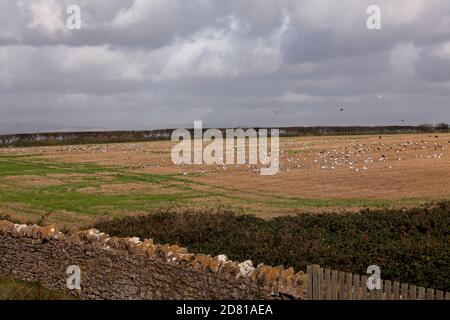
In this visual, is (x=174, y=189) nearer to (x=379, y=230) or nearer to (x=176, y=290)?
(x=379, y=230)

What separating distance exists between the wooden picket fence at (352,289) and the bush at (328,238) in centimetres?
256

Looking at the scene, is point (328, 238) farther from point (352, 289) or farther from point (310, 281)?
point (352, 289)

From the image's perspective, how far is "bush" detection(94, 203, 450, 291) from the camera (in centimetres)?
1565

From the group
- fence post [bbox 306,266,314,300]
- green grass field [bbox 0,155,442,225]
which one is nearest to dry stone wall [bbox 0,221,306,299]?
fence post [bbox 306,266,314,300]

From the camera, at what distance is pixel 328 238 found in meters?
20.2

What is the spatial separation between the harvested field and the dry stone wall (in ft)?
32.0

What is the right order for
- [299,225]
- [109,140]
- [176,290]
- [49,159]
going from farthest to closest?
1. [109,140]
2. [49,159]
3. [299,225]
4. [176,290]

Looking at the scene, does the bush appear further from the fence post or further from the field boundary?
the field boundary

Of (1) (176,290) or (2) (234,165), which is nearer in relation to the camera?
(1) (176,290)

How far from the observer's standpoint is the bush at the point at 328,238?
51.3 feet

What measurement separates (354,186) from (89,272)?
26.2m

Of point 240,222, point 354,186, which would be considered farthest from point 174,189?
point 240,222

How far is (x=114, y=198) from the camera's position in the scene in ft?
134

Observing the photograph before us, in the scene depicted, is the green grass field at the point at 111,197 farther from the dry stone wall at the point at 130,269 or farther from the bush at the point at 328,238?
the bush at the point at 328,238
